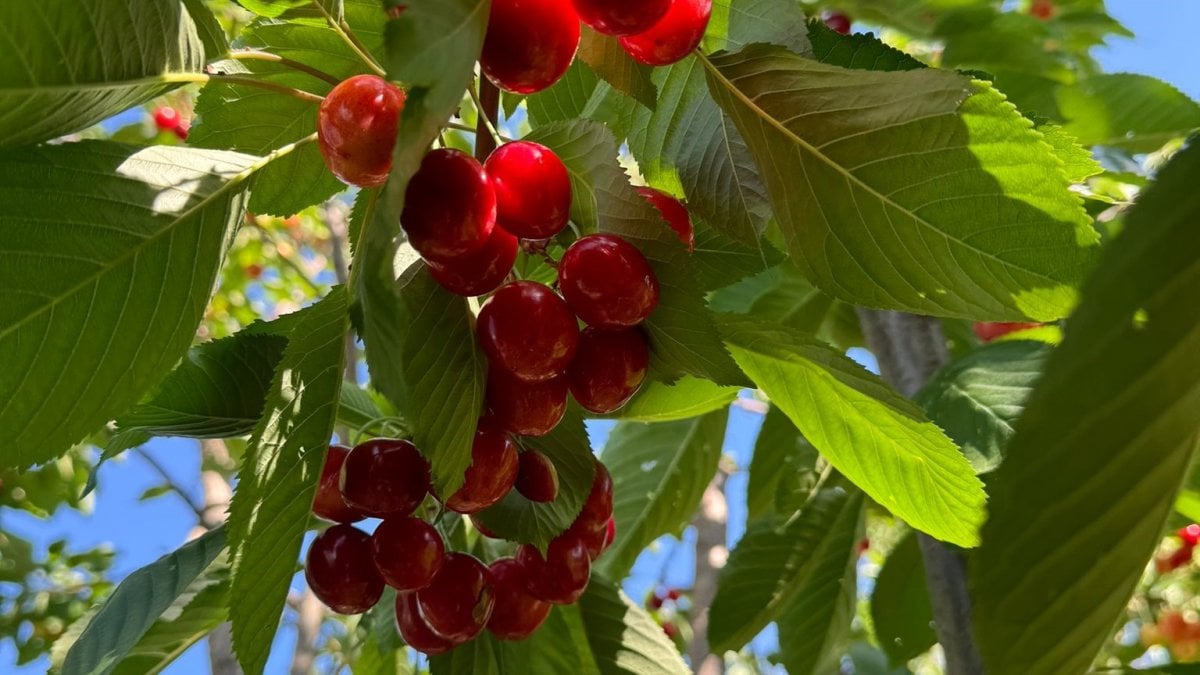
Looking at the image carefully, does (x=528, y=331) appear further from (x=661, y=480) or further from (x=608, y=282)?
(x=661, y=480)

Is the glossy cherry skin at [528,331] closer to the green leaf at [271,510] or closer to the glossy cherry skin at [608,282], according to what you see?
the glossy cherry skin at [608,282]

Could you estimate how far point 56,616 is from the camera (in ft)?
11.5

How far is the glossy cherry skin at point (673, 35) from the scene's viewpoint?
31.7 inches

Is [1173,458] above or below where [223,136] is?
below

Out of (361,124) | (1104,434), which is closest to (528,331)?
(361,124)

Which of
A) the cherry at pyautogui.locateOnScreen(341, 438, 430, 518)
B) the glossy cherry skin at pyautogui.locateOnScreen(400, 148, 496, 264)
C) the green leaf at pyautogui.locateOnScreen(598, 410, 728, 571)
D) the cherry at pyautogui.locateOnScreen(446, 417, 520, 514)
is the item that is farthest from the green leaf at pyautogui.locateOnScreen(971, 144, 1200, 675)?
the green leaf at pyautogui.locateOnScreen(598, 410, 728, 571)

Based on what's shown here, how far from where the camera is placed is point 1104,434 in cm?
37

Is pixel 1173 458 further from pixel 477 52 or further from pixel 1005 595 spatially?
pixel 477 52

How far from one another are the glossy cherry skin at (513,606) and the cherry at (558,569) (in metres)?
0.01

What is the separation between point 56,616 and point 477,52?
11.9 feet

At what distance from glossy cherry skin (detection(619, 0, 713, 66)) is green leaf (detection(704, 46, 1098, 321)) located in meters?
0.08

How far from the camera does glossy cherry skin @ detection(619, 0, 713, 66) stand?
0.80 meters

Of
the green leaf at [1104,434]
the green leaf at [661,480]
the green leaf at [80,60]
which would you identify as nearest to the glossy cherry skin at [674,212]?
the green leaf at [80,60]

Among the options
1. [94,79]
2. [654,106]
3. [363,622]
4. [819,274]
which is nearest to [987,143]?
[819,274]
